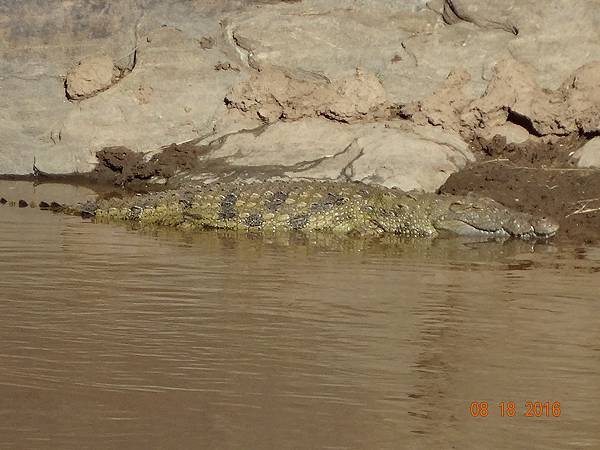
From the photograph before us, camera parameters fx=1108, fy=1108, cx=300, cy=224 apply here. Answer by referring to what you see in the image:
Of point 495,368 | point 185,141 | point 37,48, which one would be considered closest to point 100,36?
point 37,48

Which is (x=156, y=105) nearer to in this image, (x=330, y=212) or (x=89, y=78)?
(x=89, y=78)

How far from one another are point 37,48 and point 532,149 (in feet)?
21.2

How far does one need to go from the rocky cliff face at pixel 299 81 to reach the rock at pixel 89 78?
2cm

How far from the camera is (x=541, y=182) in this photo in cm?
1080

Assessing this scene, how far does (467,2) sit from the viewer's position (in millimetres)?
13141

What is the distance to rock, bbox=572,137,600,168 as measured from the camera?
11.1 metres

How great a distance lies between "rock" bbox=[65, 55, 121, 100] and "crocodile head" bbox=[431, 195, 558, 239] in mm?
5083

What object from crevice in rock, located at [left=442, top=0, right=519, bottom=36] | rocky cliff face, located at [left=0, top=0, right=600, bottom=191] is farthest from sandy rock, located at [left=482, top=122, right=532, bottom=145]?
crevice in rock, located at [left=442, top=0, right=519, bottom=36]

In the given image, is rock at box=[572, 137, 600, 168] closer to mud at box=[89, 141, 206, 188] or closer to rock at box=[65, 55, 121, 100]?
mud at box=[89, 141, 206, 188]

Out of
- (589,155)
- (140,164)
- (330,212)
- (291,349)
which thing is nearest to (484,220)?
(330,212)

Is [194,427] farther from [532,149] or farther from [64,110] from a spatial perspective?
[64,110]

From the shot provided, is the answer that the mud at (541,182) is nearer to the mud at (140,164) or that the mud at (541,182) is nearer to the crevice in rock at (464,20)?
the crevice in rock at (464,20)

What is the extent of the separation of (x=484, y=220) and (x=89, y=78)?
18.5 feet

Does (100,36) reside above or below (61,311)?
above
